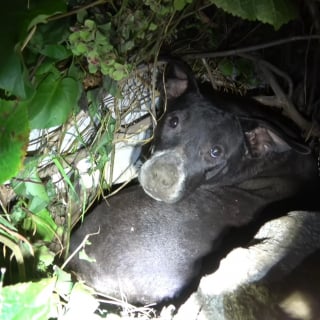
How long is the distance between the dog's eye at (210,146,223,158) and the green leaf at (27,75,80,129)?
0.99 m

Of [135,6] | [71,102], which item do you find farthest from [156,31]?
[71,102]

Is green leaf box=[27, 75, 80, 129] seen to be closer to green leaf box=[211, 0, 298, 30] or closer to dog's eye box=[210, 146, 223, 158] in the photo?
green leaf box=[211, 0, 298, 30]

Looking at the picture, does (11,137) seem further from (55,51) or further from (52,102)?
(55,51)

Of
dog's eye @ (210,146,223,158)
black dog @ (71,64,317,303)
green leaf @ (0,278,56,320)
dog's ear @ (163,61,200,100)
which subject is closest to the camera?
green leaf @ (0,278,56,320)

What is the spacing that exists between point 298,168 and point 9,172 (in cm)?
190

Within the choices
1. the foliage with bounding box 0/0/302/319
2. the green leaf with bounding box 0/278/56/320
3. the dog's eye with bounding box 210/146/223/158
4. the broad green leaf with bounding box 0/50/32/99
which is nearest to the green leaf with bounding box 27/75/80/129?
the foliage with bounding box 0/0/302/319

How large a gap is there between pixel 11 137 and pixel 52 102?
0.24 meters

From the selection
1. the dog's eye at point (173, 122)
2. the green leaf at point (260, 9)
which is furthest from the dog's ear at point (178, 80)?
the green leaf at point (260, 9)

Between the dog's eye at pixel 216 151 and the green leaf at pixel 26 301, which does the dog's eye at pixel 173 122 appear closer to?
the dog's eye at pixel 216 151

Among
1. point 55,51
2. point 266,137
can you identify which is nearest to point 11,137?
point 55,51

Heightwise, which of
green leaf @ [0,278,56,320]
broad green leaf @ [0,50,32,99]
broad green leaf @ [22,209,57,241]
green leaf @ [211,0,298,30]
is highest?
broad green leaf @ [0,50,32,99]

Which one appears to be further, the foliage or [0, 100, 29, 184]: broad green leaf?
[0, 100, 29, 184]: broad green leaf

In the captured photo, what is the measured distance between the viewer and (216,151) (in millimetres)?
3062

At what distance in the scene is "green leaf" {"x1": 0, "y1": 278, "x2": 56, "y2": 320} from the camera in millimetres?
1805
